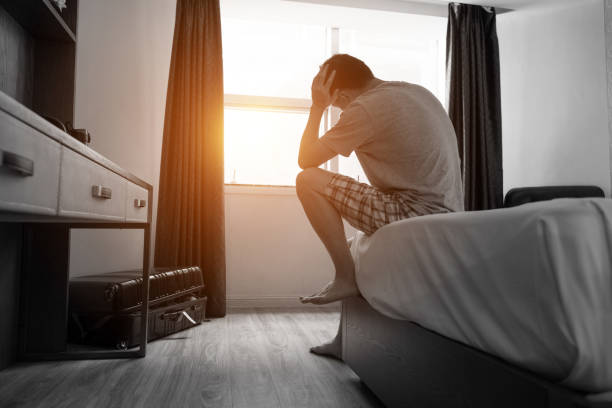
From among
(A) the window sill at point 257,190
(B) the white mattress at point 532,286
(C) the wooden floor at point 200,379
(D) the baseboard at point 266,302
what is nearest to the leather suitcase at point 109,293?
(C) the wooden floor at point 200,379

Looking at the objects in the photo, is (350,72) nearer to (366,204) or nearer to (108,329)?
(366,204)

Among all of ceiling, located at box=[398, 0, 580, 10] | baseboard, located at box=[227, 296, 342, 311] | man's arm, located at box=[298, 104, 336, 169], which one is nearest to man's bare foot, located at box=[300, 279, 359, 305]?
man's arm, located at box=[298, 104, 336, 169]

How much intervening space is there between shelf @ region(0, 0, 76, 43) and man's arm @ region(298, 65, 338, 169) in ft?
3.07

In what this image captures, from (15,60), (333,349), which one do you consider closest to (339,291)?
(333,349)

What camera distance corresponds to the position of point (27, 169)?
0.70 meters

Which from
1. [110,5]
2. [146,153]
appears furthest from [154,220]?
[110,5]

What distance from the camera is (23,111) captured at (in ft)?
2.26

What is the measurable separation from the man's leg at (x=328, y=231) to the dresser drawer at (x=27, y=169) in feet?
2.84

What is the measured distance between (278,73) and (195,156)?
1.02 metres

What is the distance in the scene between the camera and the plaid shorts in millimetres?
1328

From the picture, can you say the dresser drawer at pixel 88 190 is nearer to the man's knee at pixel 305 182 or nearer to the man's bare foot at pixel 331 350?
the man's knee at pixel 305 182

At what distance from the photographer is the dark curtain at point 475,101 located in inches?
119

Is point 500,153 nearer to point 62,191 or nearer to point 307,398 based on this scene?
point 307,398

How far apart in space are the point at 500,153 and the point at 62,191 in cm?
290
